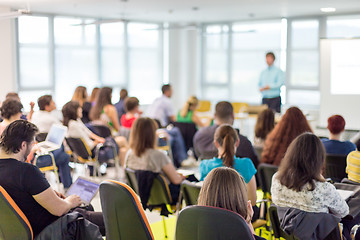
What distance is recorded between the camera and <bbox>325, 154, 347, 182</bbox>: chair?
15.2ft

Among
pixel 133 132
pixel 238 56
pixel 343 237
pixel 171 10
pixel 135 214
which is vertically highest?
pixel 171 10

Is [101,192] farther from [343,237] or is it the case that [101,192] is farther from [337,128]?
[337,128]

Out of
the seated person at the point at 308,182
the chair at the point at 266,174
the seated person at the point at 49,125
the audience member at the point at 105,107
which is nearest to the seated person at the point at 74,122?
the seated person at the point at 49,125

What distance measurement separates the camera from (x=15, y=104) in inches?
217

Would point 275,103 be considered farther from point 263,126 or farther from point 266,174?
point 266,174

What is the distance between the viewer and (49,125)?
254 inches

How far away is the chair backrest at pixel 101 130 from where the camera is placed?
282 inches

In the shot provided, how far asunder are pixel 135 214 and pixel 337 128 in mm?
2721

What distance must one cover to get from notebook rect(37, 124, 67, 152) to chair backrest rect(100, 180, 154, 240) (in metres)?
2.75

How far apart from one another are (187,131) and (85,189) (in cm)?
464

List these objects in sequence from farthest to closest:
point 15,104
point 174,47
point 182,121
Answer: point 174,47
point 182,121
point 15,104

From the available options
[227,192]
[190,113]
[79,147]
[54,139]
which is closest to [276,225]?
[227,192]

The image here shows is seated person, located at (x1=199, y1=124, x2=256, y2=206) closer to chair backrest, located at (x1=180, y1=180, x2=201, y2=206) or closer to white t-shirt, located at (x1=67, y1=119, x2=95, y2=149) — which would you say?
chair backrest, located at (x1=180, y1=180, x2=201, y2=206)

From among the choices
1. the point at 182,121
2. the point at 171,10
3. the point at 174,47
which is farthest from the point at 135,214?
the point at 174,47
